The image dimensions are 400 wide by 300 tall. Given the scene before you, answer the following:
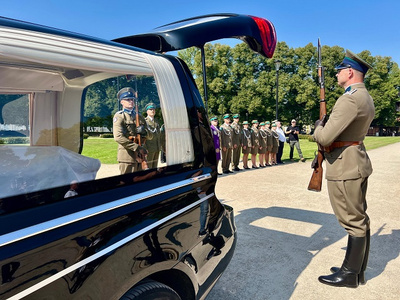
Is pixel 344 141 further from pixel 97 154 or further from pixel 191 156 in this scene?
pixel 97 154

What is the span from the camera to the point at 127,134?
5.32 feet

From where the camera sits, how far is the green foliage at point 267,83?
122 feet

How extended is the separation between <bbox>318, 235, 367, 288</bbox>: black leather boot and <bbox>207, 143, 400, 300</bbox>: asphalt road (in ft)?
0.20

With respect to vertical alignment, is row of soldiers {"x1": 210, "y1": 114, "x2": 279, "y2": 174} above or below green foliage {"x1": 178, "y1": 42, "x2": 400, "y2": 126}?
below

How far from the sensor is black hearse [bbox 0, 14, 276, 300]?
1.10 metres

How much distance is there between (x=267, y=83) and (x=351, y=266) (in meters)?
37.3

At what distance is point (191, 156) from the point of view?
6.41ft

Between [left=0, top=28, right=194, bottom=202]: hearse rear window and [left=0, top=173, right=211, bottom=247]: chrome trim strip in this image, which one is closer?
[left=0, top=173, right=211, bottom=247]: chrome trim strip

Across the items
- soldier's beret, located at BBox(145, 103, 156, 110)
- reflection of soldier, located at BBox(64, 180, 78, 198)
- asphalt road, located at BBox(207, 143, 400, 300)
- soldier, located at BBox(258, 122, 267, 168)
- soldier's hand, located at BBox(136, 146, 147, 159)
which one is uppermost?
soldier's beret, located at BBox(145, 103, 156, 110)

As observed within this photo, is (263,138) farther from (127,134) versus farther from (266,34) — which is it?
(127,134)

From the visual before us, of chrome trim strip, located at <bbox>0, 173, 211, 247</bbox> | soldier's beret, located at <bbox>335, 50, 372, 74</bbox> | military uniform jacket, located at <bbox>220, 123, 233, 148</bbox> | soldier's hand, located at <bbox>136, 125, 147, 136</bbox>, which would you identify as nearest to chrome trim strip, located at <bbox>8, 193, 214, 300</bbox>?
chrome trim strip, located at <bbox>0, 173, 211, 247</bbox>

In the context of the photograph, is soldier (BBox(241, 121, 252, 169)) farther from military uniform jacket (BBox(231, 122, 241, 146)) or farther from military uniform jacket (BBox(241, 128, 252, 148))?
military uniform jacket (BBox(231, 122, 241, 146))

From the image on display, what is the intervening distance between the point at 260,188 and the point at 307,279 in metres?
4.29

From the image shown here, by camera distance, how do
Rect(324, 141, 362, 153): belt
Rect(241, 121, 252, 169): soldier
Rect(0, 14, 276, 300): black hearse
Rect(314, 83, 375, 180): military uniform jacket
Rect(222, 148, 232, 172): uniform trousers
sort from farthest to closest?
1. Rect(241, 121, 252, 169): soldier
2. Rect(222, 148, 232, 172): uniform trousers
3. Rect(324, 141, 362, 153): belt
4. Rect(314, 83, 375, 180): military uniform jacket
5. Rect(0, 14, 276, 300): black hearse
